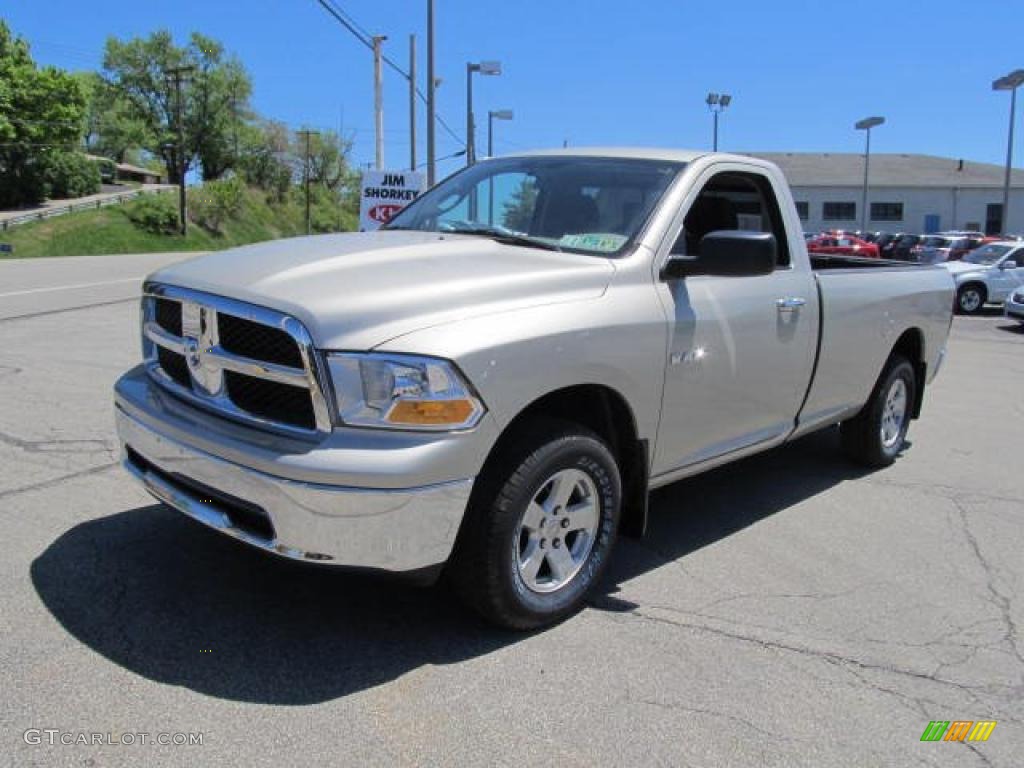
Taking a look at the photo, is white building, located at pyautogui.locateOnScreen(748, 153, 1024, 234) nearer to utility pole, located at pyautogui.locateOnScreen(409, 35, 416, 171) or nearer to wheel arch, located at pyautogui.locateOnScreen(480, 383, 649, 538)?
utility pole, located at pyautogui.locateOnScreen(409, 35, 416, 171)

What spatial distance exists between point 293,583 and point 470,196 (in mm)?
2186

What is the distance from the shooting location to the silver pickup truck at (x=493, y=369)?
3.04 m

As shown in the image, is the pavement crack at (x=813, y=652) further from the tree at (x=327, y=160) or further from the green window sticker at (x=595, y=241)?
the tree at (x=327, y=160)

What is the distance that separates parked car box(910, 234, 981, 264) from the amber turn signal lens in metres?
27.6

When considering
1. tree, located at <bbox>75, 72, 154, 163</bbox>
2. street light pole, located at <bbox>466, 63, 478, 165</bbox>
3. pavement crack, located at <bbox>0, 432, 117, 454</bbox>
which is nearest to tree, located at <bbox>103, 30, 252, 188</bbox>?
tree, located at <bbox>75, 72, 154, 163</bbox>

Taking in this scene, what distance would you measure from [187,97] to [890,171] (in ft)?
222

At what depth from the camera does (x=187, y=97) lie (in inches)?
3661

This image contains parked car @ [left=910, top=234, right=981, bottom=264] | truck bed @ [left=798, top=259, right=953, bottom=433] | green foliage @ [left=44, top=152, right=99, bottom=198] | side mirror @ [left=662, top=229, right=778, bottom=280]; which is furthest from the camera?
green foliage @ [left=44, top=152, right=99, bottom=198]

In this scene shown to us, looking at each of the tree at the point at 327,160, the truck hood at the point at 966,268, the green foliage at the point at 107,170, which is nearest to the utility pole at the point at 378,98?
the truck hood at the point at 966,268

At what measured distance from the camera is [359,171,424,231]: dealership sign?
60.6 feet

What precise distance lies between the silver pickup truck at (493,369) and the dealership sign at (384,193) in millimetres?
13751

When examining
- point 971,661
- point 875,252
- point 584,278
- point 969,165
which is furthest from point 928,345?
point 969,165

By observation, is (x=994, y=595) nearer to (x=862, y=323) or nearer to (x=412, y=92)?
(x=862, y=323)

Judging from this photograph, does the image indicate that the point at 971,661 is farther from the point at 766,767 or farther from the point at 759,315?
the point at 759,315
